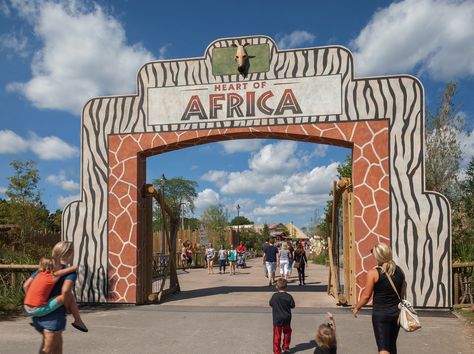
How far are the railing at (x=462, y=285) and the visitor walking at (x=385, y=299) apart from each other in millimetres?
6729

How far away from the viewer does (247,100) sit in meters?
12.0

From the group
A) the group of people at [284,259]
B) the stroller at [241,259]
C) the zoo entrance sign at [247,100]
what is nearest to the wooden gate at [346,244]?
the zoo entrance sign at [247,100]

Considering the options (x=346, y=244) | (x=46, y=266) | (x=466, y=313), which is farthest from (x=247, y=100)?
(x=46, y=266)

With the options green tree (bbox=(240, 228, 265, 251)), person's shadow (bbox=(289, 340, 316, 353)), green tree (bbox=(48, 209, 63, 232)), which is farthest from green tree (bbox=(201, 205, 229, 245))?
person's shadow (bbox=(289, 340, 316, 353))

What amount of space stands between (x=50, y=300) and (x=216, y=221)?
35832 millimetres

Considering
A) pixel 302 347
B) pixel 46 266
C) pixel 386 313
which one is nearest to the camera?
pixel 46 266

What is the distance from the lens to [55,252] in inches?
194

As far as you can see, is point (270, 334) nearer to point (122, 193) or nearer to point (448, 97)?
point (122, 193)

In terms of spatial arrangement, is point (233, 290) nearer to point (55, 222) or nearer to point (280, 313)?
point (280, 313)

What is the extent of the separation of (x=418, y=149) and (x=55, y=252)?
8791 millimetres

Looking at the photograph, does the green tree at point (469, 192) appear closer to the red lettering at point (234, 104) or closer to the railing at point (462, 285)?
the railing at point (462, 285)

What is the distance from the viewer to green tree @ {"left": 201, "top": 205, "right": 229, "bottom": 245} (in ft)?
111

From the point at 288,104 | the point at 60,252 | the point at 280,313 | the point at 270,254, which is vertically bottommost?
the point at 280,313

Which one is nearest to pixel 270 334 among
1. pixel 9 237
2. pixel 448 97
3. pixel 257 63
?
pixel 257 63
